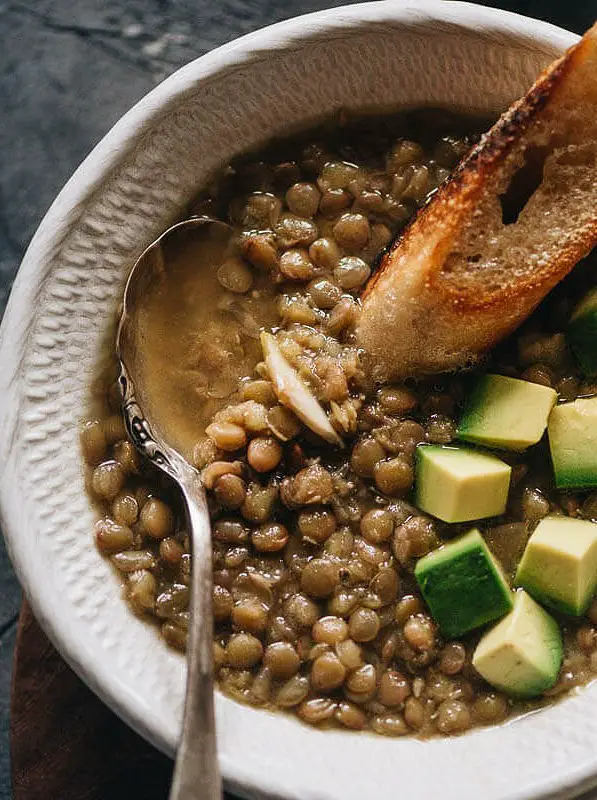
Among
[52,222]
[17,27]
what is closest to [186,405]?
[52,222]

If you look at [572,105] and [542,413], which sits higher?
[572,105]

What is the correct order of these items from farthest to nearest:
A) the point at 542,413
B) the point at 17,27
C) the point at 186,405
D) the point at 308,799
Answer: the point at 17,27
the point at 186,405
the point at 542,413
the point at 308,799

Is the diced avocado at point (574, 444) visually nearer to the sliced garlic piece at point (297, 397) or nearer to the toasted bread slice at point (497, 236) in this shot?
the toasted bread slice at point (497, 236)

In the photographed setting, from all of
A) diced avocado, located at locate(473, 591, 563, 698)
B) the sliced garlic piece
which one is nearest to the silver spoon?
the sliced garlic piece

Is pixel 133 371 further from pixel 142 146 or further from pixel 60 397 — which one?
pixel 142 146

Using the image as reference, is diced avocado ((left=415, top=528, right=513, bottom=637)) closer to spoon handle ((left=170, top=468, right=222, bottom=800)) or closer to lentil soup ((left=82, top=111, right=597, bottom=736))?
lentil soup ((left=82, top=111, right=597, bottom=736))

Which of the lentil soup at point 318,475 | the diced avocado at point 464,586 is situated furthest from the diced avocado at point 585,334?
the diced avocado at point 464,586

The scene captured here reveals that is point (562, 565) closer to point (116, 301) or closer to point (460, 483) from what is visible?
point (460, 483)
